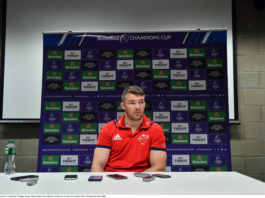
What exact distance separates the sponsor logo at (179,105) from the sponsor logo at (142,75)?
0.40m

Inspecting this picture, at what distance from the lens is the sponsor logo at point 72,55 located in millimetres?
2586

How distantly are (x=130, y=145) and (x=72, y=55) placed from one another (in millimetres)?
1350

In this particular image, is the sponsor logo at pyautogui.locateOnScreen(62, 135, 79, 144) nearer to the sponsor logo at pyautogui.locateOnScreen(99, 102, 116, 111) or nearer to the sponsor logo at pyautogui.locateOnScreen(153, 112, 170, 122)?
the sponsor logo at pyautogui.locateOnScreen(99, 102, 116, 111)

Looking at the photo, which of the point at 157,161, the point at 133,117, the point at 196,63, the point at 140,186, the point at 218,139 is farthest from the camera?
the point at 196,63

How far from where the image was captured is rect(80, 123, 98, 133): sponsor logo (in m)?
2.50

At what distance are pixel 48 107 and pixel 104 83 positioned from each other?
0.68m

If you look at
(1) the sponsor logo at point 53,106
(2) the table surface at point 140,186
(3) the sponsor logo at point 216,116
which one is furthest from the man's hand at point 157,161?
(1) the sponsor logo at point 53,106

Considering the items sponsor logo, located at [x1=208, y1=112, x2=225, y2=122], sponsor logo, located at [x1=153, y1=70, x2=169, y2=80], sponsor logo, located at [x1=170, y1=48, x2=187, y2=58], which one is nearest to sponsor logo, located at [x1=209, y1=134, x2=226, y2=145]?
sponsor logo, located at [x1=208, y1=112, x2=225, y2=122]

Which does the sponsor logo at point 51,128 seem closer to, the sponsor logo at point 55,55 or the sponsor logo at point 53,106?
the sponsor logo at point 53,106

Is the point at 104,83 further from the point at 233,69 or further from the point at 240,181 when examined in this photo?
the point at 240,181

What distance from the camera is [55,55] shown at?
2.59 metres

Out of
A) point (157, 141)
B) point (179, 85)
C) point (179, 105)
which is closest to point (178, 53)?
point (179, 85)

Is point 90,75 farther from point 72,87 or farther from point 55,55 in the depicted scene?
point 55,55

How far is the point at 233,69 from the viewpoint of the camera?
2.68 m
